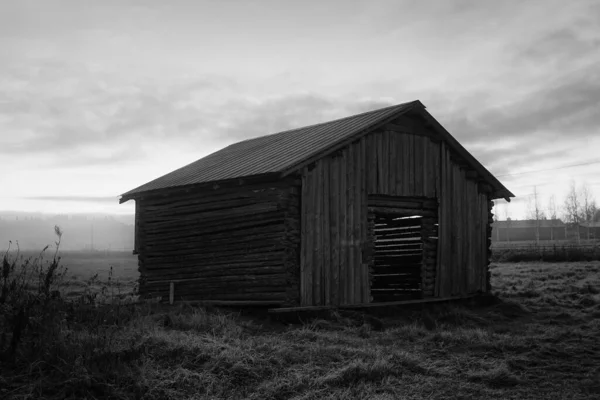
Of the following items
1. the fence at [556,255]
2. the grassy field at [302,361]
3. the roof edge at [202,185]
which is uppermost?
the roof edge at [202,185]

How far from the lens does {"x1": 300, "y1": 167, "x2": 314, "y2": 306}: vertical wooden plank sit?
1475cm

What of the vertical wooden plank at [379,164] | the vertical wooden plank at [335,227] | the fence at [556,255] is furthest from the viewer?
the fence at [556,255]

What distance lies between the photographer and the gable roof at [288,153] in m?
15.4

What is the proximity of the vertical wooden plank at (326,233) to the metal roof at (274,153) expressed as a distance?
64cm

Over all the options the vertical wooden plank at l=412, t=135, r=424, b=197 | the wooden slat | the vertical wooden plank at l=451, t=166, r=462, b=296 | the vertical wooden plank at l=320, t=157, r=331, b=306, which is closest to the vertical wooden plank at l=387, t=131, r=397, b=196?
the vertical wooden plank at l=412, t=135, r=424, b=197

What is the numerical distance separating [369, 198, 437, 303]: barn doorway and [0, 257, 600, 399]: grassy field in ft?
13.4

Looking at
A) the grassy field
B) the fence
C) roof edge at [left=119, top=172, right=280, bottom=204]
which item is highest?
roof edge at [left=119, top=172, right=280, bottom=204]

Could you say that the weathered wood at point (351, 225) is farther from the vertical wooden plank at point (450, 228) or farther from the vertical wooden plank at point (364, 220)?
the vertical wooden plank at point (450, 228)

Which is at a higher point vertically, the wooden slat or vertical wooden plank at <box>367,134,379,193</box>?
vertical wooden plank at <box>367,134,379,193</box>

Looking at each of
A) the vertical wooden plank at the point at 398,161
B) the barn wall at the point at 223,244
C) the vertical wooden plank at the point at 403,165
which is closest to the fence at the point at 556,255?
the vertical wooden plank at the point at 403,165

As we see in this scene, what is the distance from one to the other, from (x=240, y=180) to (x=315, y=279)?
3.16 metres

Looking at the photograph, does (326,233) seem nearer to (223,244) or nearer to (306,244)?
(306,244)

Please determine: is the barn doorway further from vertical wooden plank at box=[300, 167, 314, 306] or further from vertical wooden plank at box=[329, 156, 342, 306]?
vertical wooden plank at box=[300, 167, 314, 306]

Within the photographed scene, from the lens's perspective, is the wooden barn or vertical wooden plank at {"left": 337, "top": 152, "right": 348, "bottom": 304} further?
vertical wooden plank at {"left": 337, "top": 152, "right": 348, "bottom": 304}
